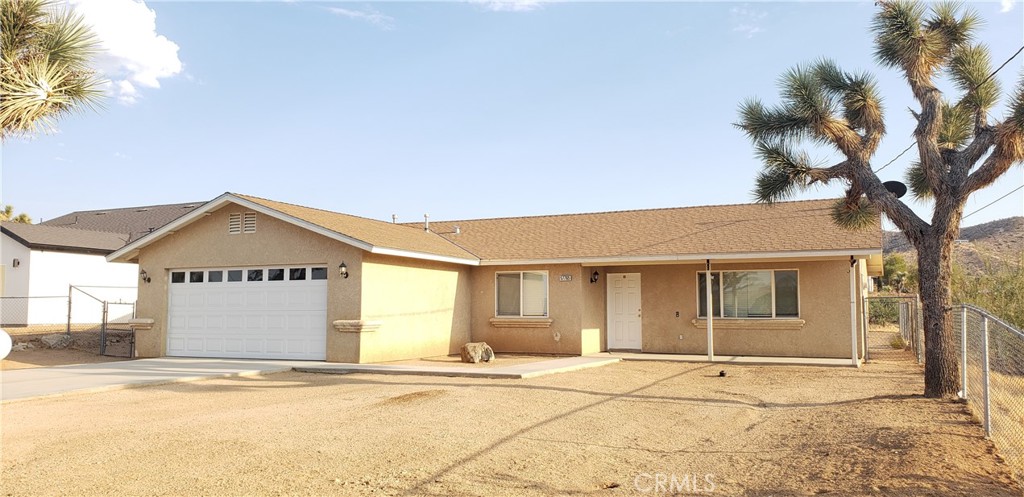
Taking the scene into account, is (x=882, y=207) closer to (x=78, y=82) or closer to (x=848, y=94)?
(x=848, y=94)

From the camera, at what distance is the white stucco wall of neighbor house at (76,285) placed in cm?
2444

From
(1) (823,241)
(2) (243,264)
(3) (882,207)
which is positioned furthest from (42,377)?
(1) (823,241)

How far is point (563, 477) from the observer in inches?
250

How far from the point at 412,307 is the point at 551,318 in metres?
3.69

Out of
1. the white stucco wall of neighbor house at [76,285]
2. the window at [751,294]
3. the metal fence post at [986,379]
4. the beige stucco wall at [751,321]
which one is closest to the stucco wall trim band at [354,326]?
the beige stucco wall at [751,321]

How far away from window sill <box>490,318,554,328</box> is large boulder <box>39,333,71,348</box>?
11.4m

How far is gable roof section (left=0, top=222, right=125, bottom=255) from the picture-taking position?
79.7 feet

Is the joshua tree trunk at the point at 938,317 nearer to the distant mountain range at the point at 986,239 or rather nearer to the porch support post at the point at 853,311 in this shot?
the porch support post at the point at 853,311

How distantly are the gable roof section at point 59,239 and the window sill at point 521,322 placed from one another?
16.2 m

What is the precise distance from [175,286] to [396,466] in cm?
1327

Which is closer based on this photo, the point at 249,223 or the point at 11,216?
the point at 249,223

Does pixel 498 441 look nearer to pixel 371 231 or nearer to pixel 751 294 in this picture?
pixel 371 231

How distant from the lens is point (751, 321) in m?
17.8

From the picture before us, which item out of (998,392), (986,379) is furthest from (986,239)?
(986,379)
